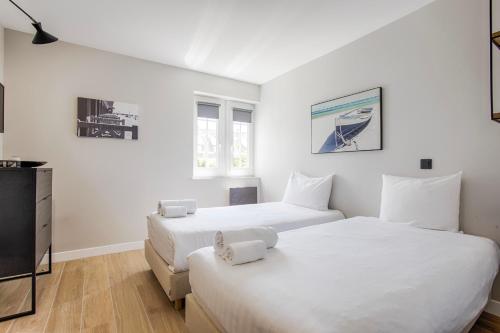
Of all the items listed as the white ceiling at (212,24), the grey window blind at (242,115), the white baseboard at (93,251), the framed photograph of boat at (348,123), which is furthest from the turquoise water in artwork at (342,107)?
the white baseboard at (93,251)

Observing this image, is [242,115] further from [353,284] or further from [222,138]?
[353,284]

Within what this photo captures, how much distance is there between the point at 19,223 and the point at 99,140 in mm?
1470

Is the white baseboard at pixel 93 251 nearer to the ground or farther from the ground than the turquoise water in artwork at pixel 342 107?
nearer to the ground

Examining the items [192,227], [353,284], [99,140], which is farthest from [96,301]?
[353,284]

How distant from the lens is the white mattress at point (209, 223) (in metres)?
1.93

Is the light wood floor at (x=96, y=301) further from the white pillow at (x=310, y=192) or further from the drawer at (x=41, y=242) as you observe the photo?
the white pillow at (x=310, y=192)

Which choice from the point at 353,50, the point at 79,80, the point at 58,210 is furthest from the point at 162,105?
the point at 353,50

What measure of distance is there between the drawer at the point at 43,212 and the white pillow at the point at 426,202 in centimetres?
297

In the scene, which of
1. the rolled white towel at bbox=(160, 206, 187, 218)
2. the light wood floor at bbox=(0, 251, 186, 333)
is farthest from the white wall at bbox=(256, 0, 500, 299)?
the light wood floor at bbox=(0, 251, 186, 333)

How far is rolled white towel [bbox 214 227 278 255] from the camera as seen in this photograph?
1.44 m

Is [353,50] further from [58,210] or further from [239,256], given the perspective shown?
[58,210]

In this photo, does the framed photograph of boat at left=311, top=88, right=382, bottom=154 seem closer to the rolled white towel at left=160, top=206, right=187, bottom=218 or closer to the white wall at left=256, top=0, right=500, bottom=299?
the white wall at left=256, top=0, right=500, bottom=299

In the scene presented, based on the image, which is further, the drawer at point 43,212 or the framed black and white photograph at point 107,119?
the framed black and white photograph at point 107,119

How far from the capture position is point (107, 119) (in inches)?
122
